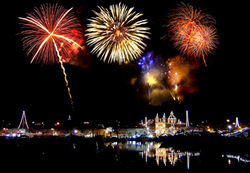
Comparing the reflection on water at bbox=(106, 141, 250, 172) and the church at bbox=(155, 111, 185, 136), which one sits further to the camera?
the church at bbox=(155, 111, 185, 136)

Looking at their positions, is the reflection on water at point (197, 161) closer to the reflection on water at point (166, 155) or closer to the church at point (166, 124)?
the reflection on water at point (166, 155)

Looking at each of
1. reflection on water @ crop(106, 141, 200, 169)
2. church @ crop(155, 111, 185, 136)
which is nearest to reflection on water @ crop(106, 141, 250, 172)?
reflection on water @ crop(106, 141, 200, 169)

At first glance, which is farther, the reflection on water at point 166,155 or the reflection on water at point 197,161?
the reflection on water at point 166,155

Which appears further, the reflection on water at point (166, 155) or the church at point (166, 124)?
the church at point (166, 124)

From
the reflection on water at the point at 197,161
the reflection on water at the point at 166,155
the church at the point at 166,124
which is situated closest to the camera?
the reflection on water at the point at 197,161

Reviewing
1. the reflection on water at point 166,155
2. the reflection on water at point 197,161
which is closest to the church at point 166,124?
the reflection on water at point 166,155

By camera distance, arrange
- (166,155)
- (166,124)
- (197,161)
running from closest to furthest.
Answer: (197,161)
(166,155)
(166,124)

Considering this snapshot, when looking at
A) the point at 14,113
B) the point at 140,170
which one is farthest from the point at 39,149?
the point at 14,113

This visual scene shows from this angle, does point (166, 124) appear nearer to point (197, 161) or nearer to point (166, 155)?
point (166, 155)

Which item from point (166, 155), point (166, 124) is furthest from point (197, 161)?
point (166, 124)

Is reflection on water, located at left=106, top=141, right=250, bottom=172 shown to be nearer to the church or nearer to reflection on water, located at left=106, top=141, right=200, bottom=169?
reflection on water, located at left=106, top=141, right=200, bottom=169

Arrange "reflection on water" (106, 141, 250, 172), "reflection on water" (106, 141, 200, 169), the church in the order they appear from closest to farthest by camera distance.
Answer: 1. "reflection on water" (106, 141, 250, 172)
2. "reflection on water" (106, 141, 200, 169)
3. the church

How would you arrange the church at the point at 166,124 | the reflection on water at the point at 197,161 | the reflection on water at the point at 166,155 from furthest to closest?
1. the church at the point at 166,124
2. the reflection on water at the point at 166,155
3. the reflection on water at the point at 197,161
